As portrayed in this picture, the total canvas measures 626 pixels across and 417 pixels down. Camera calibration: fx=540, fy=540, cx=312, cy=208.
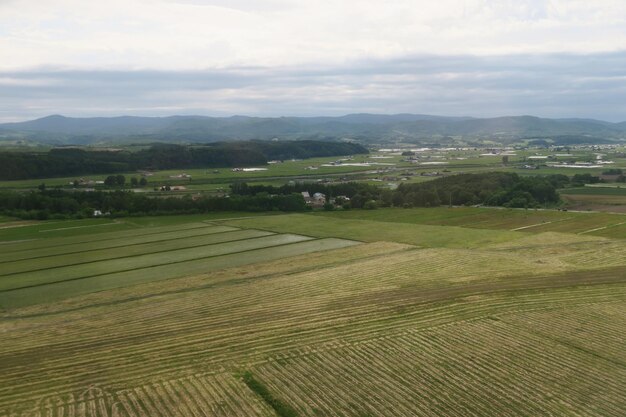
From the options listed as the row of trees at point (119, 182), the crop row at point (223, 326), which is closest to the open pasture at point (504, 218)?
the crop row at point (223, 326)

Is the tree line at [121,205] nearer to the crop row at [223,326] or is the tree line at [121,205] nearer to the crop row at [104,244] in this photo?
the crop row at [104,244]

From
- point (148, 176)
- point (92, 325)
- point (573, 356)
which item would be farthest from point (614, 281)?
point (148, 176)

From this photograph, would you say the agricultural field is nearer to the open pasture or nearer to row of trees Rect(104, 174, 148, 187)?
the open pasture

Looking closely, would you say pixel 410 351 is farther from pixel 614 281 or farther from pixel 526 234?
pixel 526 234

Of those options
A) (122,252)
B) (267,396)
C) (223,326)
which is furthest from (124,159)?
(267,396)

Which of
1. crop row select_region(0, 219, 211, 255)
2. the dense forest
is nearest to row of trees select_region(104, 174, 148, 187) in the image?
the dense forest

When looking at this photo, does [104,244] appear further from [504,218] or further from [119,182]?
[119,182]
